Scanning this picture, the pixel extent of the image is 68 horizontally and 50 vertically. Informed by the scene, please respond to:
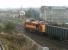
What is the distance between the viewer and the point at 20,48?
9.44 m

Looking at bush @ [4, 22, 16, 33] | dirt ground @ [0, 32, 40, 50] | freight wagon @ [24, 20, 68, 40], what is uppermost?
dirt ground @ [0, 32, 40, 50]

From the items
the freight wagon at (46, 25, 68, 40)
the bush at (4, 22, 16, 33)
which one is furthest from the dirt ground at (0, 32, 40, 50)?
the freight wagon at (46, 25, 68, 40)

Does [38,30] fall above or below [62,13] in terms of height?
above

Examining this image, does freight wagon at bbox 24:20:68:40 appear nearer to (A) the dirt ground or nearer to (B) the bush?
(B) the bush

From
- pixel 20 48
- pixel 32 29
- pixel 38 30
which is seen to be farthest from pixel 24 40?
pixel 32 29

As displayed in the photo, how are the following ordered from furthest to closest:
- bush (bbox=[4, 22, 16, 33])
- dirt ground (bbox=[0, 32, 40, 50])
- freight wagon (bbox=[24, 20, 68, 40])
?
bush (bbox=[4, 22, 16, 33]), freight wagon (bbox=[24, 20, 68, 40]), dirt ground (bbox=[0, 32, 40, 50])

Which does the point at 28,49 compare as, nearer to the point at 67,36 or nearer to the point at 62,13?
the point at 67,36

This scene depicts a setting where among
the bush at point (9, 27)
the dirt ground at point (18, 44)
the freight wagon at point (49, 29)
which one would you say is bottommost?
the freight wagon at point (49, 29)

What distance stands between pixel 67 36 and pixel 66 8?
105 ft

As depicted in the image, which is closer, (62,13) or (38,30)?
(38,30)

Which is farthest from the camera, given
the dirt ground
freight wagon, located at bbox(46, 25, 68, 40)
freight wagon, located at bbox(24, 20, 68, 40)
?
freight wagon, located at bbox(24, 20, 68, 40)

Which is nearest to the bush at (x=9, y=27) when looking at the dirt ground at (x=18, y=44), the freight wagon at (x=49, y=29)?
the freight wagon at (x=49, y=29)

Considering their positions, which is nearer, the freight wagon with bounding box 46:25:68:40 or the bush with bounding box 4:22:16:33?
the freight wagon with bounding box 46:25:68:40

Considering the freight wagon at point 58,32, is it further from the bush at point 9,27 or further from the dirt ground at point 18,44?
the dirt ground at point 18,44
